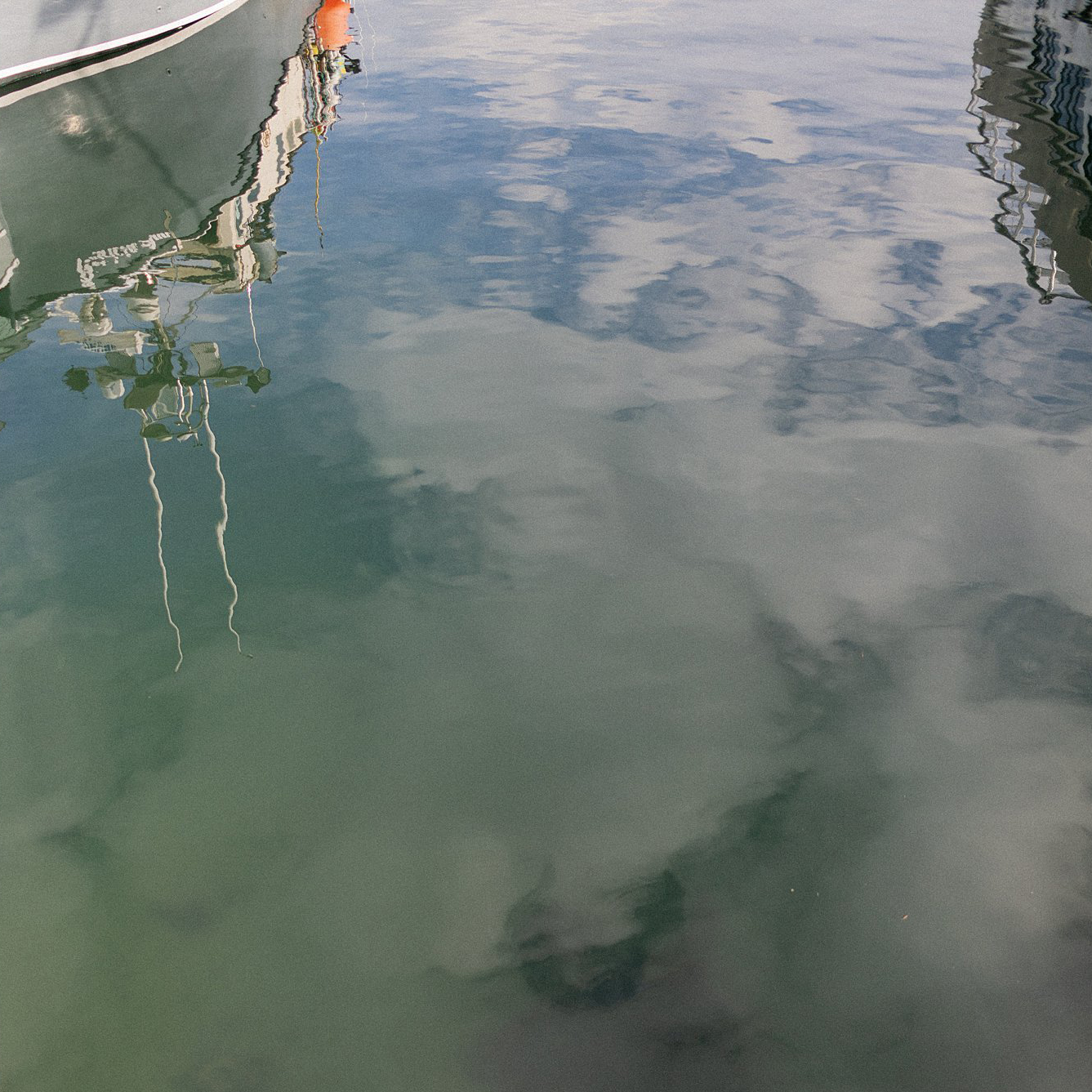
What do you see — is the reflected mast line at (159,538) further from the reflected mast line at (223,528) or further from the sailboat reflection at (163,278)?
the reflected mast line at (223,528)

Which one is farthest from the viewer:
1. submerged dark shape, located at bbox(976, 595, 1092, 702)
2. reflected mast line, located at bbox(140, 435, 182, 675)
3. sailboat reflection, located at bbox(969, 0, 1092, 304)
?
sailboat reflection, located at bbox(969, 0, 1092, 304)

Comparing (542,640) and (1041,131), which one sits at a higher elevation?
(1041,131)

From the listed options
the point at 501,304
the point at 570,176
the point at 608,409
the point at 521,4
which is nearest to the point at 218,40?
the point at 521,4

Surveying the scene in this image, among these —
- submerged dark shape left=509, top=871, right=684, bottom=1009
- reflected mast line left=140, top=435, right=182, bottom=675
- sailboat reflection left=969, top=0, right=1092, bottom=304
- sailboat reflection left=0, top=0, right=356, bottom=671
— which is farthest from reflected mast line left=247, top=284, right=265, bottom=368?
sailboat reflection left=969, top=0, right=1092, bottom=304

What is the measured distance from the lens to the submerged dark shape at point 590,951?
3117 mm

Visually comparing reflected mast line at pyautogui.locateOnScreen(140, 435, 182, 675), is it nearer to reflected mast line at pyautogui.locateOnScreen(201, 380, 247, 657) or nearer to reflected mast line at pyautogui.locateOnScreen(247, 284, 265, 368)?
reflected mast line at pyautogui.locateOnScreen(201, 380, 247, 657)

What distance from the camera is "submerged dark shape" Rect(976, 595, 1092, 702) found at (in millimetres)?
4238

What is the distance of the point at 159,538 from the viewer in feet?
16.3

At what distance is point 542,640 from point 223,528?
1707 mm

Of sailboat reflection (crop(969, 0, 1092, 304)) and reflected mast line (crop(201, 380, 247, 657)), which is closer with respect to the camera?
reflected mast line (crop(201, 380, 247, 657))

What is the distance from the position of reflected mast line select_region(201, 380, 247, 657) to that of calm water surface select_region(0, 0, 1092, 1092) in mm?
22

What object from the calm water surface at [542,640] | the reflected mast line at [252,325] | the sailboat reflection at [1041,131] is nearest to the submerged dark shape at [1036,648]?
the calm water surface at [542,640]

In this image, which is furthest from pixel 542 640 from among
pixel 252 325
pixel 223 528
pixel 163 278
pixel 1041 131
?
pixel 1041 131

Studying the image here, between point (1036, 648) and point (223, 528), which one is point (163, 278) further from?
point (1036, 648)
